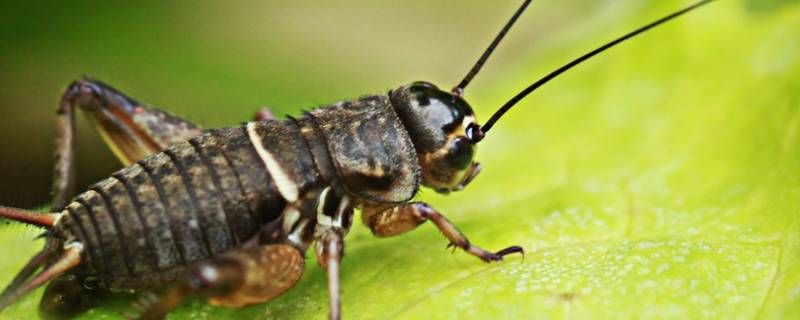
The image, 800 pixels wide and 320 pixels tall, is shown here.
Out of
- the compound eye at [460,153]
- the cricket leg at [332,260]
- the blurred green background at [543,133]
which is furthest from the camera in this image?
the compound eye at [460,153]

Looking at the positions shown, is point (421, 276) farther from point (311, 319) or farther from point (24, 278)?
point (24, 278)

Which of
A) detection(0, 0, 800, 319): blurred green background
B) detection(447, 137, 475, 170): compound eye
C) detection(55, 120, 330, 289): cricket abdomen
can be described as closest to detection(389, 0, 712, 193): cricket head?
detection(447, 137, 475, 170): compound eye

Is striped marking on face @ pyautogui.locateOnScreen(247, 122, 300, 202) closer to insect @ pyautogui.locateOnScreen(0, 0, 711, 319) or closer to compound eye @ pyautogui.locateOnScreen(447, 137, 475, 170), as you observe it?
insect @ pyautogui.locateOnScreen(0, 0, 711, 319)

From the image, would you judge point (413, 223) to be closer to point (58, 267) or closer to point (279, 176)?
point (279, 176)

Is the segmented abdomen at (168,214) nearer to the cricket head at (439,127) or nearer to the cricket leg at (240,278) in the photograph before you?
the cricket leg at (240,278)

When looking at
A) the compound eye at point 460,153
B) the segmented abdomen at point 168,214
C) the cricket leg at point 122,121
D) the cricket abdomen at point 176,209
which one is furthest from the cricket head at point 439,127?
the cricket leg at point 122,121

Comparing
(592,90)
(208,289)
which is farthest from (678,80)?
(208,289)
